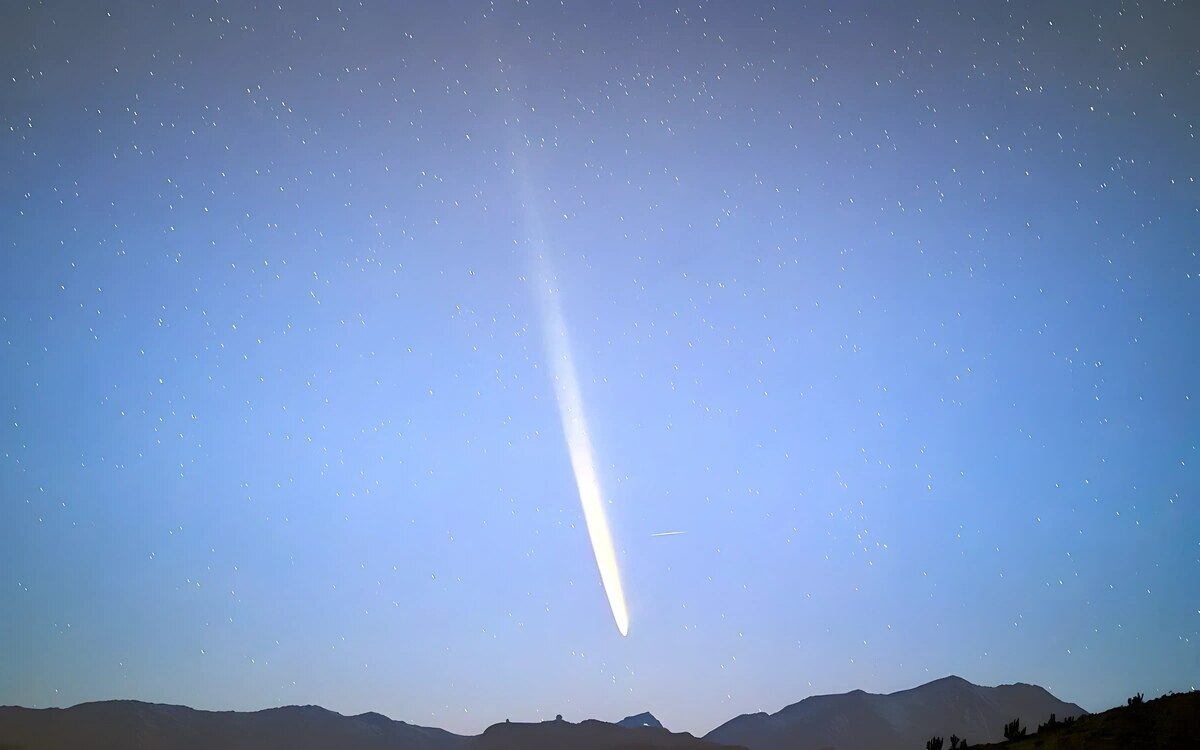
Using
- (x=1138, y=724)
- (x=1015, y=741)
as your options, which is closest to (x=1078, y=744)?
(x=1138, y=724)

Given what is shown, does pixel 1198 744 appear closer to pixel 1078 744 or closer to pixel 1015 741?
pixel 1078 744

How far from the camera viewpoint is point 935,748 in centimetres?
2498

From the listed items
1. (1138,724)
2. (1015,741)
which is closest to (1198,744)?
(1138,724)

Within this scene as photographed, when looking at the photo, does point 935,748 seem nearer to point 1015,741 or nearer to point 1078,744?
point 1015,741

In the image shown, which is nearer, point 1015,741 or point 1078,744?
point 1078,744

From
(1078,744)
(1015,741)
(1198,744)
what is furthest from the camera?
(1015,741)

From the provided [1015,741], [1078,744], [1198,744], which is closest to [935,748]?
[1015,741]

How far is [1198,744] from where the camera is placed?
1931cm

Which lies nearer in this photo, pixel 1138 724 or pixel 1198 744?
pixel 1198 744

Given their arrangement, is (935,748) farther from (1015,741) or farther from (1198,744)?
(1198,744)

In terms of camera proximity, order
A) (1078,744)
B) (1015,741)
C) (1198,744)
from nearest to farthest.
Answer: (1198,744)
(1078,744)
(1015,741)

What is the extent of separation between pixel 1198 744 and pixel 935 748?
7.24m

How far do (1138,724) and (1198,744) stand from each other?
242 cm

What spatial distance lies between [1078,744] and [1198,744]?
106 inches
